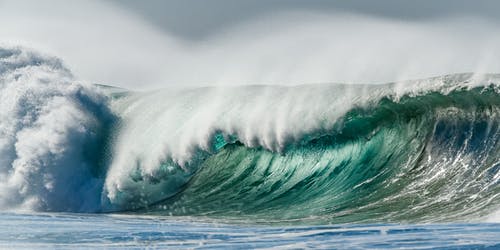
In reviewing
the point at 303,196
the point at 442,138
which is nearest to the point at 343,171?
the point at 303,196

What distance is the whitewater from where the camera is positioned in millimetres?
11461

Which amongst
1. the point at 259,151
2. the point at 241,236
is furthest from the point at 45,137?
the point at 241,236

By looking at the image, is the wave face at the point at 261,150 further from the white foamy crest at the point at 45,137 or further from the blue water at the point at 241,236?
the blue water at the point at 241,236

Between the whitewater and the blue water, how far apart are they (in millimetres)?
860

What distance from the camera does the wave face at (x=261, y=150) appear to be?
37.9ft

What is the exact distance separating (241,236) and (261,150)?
5569mm

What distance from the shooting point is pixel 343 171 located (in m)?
13.1

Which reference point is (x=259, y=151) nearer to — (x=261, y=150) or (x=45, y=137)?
(x=261, y=150)

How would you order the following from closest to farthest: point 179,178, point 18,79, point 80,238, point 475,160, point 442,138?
point 80,238 < point 475,160 < point 442,138 < point 179,178 < point 18,79

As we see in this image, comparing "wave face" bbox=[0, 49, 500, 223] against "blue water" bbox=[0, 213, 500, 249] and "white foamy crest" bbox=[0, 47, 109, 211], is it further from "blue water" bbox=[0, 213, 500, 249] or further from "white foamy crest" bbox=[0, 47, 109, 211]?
"blue water" bbox=[0, 213, 500, 249]

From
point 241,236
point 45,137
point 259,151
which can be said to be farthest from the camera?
point 45,137

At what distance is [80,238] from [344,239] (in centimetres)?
308

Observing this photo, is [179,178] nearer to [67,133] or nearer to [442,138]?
[67,133]

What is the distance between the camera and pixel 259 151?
14039 mm
